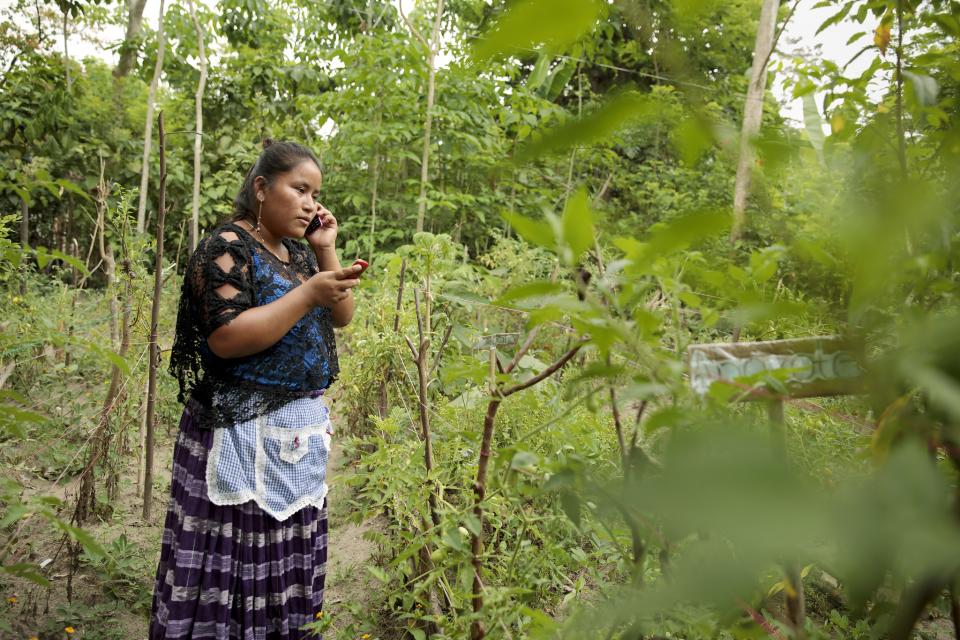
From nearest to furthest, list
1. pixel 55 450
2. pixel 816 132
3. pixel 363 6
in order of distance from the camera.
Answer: pixel 816 132, pixel 55 450, pixel 363 6

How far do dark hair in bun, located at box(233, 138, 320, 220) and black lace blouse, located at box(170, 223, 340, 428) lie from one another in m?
0.15

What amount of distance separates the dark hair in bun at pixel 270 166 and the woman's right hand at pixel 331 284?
495 millimetres

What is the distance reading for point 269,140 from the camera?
6.90 feet

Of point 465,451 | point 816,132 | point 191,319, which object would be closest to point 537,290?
point 816,132

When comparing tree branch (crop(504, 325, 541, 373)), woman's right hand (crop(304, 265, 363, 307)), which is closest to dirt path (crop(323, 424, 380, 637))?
woman's right hand (crop(304, 265, 363, 307))

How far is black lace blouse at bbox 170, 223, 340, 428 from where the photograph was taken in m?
1.68

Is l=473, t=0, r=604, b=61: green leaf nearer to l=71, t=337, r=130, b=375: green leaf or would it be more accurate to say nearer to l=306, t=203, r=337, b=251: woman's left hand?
l=71, t=337, r=130, b=375: green leaf

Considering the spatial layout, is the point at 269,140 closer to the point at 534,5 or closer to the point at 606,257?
the point at 606,257

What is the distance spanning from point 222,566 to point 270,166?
3.95ft

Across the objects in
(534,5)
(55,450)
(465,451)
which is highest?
(534,5)

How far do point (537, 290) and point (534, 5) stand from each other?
0.62 ft

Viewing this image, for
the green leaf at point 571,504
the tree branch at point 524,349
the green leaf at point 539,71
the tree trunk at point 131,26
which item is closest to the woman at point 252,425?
the tree branch at point 524,349

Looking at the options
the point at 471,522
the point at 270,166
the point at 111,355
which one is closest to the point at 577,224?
the point at 471,522

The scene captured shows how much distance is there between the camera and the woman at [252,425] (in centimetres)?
168
